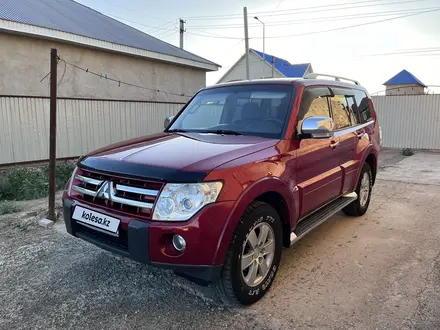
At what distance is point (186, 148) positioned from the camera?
2.85 meters

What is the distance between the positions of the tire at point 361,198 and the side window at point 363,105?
71 cm

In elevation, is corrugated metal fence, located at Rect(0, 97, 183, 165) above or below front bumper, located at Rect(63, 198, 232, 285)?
Result: above

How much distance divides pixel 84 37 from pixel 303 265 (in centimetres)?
980

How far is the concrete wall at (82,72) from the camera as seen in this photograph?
30.5ft

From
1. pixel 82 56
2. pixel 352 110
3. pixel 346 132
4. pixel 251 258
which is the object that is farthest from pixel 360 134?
pixel 82 56

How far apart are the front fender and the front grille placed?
20.8 inches

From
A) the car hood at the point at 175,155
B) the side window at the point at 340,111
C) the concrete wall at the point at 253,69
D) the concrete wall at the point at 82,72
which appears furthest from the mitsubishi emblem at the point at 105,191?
the concrete wall at the point at 253,69

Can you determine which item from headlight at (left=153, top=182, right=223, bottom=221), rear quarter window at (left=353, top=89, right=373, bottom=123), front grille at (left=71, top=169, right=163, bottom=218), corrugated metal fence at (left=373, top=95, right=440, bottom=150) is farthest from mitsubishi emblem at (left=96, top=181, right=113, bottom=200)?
corrugated metal fence at (left=373, top=95, right=440, bottom=150)

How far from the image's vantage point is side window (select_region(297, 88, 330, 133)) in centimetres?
343

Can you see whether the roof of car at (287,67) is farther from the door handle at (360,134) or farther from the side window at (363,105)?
the door handle at (360,134)

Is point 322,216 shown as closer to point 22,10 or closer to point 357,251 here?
point 357,251

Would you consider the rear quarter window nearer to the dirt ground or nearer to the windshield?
the dirt ground

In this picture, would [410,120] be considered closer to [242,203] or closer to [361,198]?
[361,198]

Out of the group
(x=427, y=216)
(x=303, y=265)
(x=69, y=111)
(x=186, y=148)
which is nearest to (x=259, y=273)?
(x=303, y=265)
